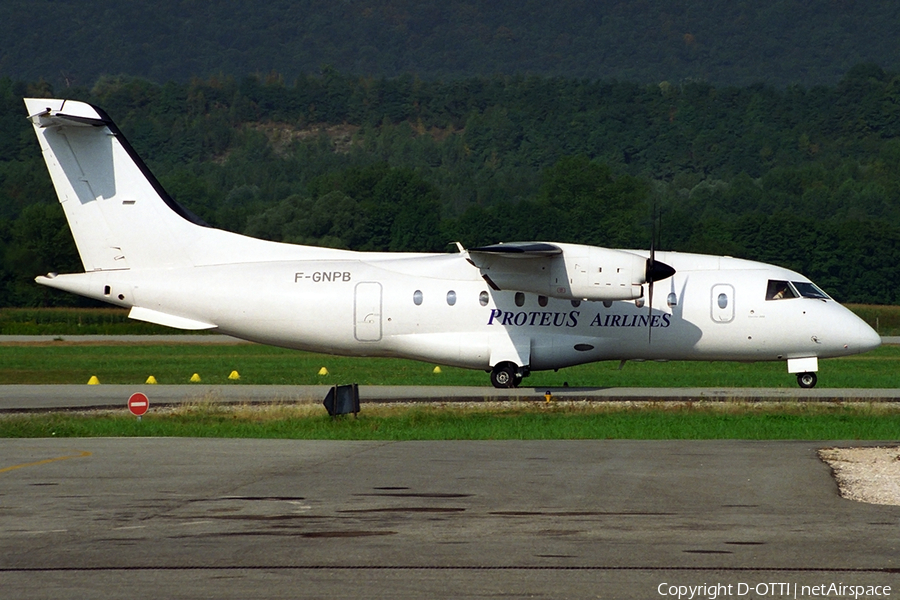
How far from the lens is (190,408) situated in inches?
1054

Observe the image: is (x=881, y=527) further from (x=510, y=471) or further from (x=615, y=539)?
(x=510, y=471)

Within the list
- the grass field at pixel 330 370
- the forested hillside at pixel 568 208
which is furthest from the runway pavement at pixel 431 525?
the forested hillside at pixel 568 208

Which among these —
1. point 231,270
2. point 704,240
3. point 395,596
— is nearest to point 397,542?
point 395,596

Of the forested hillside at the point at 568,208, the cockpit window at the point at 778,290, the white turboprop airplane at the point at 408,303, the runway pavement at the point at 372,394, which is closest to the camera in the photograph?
the runway pavement at the point at 372,394

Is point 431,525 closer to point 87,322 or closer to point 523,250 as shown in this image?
point 523,250

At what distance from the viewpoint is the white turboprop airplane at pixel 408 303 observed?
30.7 m

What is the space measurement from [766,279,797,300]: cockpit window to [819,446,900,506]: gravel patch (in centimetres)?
1179

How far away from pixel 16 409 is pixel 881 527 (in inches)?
813

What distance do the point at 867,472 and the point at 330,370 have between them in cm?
2797

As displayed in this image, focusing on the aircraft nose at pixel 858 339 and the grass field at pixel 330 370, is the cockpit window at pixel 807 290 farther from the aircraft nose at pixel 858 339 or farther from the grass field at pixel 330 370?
the grass field at pixel 330 370

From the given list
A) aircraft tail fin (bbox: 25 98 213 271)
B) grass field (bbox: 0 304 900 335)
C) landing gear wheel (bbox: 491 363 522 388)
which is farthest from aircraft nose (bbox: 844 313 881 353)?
grass field (bbox: 0 304 900 335)

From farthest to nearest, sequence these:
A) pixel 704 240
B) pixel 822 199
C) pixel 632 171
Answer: pixel 632 171 < pixel 822 199 < pixel 704 240

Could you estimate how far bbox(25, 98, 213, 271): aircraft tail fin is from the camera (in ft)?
101

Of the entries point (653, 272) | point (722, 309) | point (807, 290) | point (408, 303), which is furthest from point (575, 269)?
point (807, 290)
